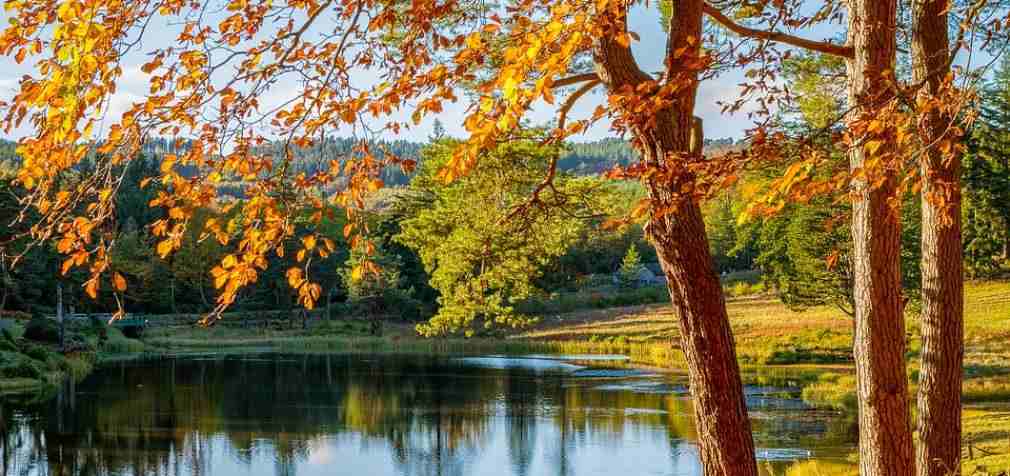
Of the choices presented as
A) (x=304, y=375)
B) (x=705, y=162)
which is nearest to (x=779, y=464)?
(x=705, y=162)

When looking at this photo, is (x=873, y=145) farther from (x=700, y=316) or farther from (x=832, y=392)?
(x=832, y=392)

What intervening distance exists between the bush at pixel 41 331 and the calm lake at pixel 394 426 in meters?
5.67

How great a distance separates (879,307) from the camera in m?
6.68

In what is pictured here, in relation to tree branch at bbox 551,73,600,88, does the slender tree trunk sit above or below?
below

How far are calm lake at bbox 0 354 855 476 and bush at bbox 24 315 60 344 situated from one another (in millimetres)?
5672

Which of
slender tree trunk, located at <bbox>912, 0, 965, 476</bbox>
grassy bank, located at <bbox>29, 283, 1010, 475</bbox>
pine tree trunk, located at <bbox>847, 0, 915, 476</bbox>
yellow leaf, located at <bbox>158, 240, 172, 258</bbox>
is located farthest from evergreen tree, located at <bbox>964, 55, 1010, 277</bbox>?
yellow leaf, located at <bbox>158, 240, 172, 258</bbox>

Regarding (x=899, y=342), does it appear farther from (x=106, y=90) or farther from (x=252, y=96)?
(x=106, y=90)

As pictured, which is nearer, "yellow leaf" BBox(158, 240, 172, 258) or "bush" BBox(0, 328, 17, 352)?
"yellow leaf" BBox(158, 240, 172, 258)

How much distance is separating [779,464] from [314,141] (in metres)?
13.9

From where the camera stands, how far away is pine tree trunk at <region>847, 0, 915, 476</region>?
6.66 metres

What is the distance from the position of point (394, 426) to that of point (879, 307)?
1940cm

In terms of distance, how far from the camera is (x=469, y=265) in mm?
17938

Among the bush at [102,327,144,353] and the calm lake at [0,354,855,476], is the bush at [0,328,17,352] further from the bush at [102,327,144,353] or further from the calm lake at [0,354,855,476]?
the bush at [102,327,144,353]

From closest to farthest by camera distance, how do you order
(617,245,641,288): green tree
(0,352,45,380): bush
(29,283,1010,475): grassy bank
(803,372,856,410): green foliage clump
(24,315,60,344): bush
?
(29,283,1010,475): grassy bank, (803,372,856,410): green foliage clump, (0,352,45,380): bush, (24,315,60,344): bush, (617,245,641,288): green tree
